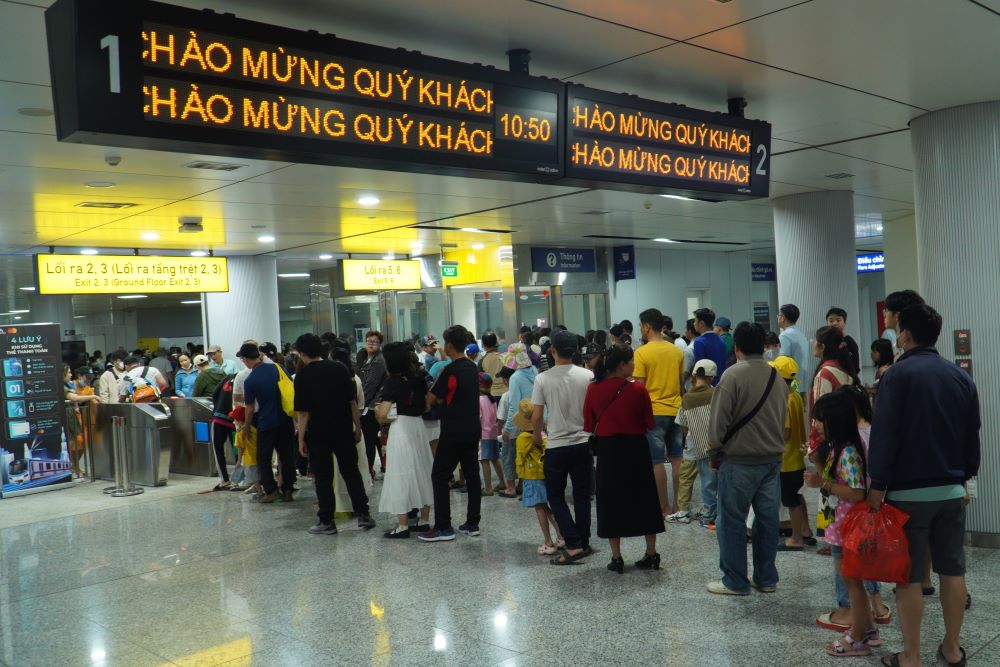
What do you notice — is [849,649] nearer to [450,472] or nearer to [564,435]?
[564,435]

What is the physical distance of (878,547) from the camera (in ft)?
12.6

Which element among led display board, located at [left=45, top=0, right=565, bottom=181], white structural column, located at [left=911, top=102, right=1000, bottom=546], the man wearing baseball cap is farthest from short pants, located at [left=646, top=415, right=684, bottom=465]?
the man wearing baseball cap

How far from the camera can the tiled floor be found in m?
4.51

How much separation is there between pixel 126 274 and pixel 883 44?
9.71m

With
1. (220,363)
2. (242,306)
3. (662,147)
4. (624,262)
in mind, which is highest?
(624,262)

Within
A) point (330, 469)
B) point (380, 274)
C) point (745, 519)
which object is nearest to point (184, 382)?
point (380, 274)

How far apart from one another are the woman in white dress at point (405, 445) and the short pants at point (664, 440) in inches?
77.6

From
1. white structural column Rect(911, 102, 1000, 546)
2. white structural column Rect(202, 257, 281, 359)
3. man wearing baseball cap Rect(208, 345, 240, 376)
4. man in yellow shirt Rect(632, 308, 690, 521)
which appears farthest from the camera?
white structural column Rect(202, 257, 281, 359)

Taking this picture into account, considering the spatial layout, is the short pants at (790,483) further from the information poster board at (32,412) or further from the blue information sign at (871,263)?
the blue information sign at (871,263)

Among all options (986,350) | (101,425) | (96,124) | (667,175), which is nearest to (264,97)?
(96,124)

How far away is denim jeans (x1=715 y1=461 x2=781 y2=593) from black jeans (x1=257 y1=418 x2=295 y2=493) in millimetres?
5424

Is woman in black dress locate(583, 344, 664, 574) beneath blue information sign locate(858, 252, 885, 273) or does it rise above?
beneath

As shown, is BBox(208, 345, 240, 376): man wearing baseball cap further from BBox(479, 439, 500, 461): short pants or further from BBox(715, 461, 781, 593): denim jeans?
BBox(715, 461, 781, 593): denim jeans

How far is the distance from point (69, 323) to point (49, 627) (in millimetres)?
23812
